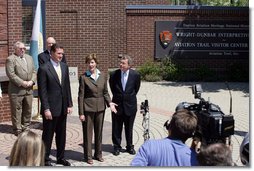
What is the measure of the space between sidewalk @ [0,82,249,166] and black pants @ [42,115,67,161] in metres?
0.32

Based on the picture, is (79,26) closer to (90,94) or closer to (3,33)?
(3,33)

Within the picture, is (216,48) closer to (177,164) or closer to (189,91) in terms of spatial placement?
(189,91)

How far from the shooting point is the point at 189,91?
1564 cm

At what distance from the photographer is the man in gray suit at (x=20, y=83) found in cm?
880

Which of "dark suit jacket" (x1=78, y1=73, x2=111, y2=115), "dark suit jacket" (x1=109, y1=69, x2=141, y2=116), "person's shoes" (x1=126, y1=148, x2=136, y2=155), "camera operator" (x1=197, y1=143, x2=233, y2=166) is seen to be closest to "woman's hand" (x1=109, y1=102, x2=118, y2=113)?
"dark suit jacket" (x1=78, y1=73, x2=111, y2=115)

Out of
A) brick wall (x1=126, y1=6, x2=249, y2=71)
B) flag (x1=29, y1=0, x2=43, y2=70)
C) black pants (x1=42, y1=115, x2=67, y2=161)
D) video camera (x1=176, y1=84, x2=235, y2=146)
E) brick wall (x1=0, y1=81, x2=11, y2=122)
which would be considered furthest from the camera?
brick wall (x1=126, y1=6, x2=249, y2=71)

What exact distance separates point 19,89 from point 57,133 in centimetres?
197

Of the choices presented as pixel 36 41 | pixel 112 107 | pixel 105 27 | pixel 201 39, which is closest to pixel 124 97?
pixel 112 107

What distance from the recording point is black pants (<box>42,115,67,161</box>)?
23.4ft

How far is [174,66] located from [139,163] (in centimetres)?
1461

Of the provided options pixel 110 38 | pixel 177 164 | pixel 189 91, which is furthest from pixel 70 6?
pixel 177 164

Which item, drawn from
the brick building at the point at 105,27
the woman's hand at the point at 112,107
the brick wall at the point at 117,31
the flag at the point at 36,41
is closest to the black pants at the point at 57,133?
the woman's hand at the point at 112,107

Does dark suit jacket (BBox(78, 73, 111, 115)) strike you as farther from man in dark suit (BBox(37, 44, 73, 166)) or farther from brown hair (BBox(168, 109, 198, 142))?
brown hair (BBox(168, 109, 198, 142))

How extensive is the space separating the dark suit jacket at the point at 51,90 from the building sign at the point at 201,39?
1184 centimetres
